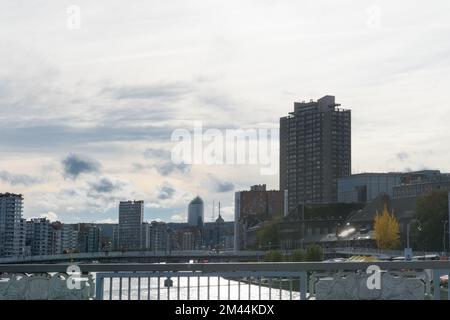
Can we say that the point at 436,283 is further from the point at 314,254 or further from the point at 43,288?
the point at 314,254

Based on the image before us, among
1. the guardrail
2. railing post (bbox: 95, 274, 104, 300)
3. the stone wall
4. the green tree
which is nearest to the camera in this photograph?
the stone wall

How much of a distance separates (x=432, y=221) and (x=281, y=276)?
330 feet

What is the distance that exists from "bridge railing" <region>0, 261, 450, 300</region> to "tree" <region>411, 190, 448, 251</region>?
97.1 meters

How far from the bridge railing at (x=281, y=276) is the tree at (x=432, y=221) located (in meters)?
97.1

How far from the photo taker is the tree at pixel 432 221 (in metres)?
110

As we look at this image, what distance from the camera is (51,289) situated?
48.3 ft

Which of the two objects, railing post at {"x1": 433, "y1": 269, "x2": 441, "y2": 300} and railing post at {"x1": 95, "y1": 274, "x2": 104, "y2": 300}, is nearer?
railing post at {"x1": 433, "y1": 269, "x2": 441, "y2": 300}

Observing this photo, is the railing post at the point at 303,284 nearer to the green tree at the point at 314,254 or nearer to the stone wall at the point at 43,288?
the stone wall at the point at 43,288

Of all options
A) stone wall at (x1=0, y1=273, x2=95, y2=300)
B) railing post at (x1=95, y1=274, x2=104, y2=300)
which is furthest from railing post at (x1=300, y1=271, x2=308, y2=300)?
stone wall at (x1=0, y1=273, x2=95, y2=300)

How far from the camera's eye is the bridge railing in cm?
1409

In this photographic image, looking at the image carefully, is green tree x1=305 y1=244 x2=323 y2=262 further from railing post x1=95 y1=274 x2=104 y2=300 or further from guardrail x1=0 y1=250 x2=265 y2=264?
railing post x1=95 y1=274 x2=104 y2=300

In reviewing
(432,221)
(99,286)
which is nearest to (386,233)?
(432,221)

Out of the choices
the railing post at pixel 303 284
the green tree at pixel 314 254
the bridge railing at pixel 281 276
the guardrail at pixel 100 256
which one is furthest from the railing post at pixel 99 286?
the guardrail at pixel 100 256

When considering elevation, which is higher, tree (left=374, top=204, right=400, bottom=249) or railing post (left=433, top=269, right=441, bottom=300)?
tree (left=374, top=204, right=400, bottom=249)
